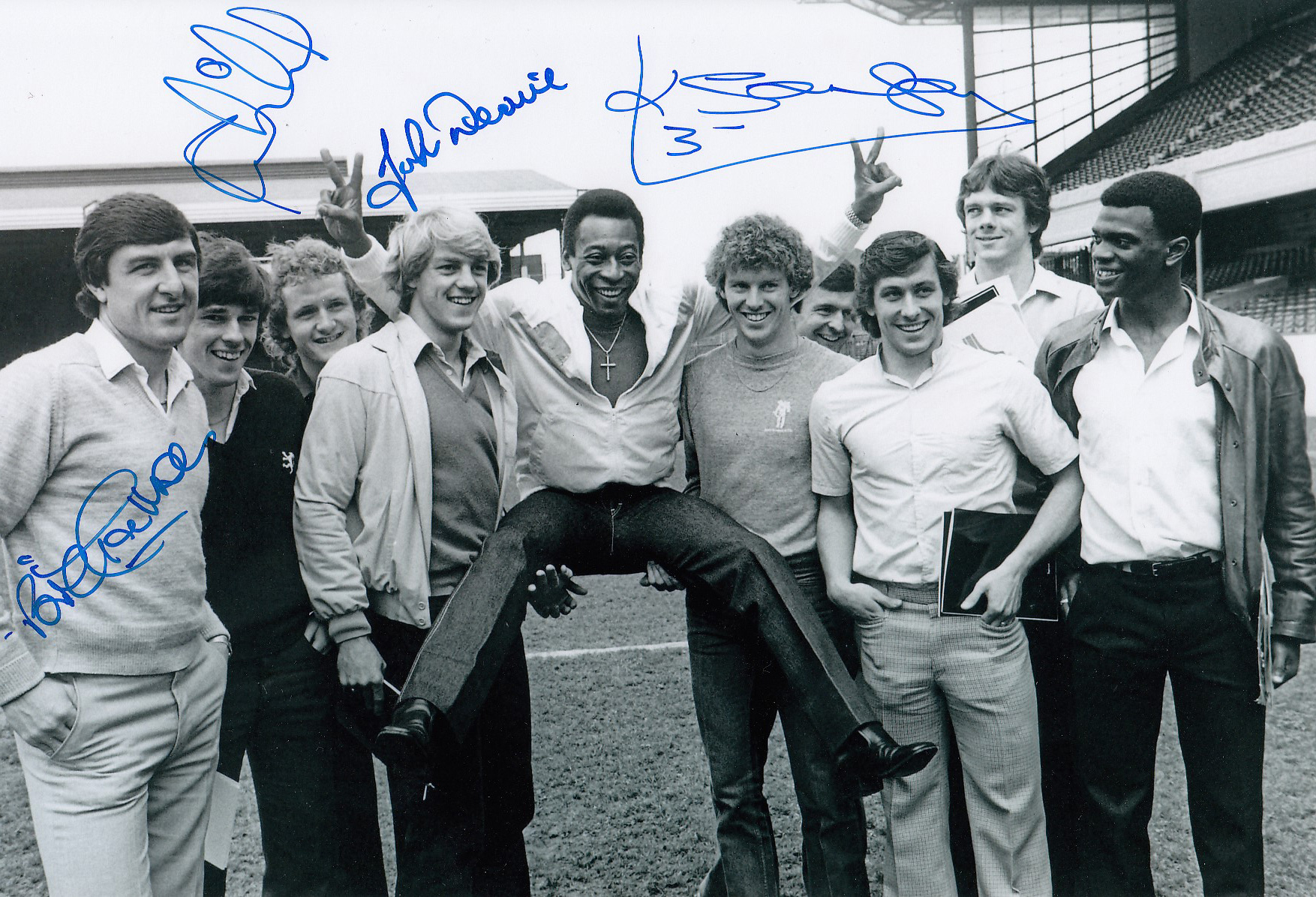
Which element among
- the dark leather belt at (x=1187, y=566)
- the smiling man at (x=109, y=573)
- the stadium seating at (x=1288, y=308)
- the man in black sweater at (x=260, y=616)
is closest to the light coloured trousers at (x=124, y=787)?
the smiling man at (x=109, y=573)

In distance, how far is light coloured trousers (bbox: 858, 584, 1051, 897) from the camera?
255cm

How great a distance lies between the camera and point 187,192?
245 inches

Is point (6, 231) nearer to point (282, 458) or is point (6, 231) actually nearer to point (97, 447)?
point (282, 458)

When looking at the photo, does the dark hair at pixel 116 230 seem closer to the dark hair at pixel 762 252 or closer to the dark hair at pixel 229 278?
the dark hair at pixel 229 278

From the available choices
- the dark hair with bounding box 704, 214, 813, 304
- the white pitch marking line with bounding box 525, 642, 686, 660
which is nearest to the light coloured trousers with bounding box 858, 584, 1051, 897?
the dark hair with bounding box 704, 214, 813, 304

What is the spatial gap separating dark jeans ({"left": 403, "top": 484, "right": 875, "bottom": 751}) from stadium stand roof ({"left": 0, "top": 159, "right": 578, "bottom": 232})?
2.85 meters

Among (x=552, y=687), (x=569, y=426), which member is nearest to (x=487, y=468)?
(x=569, y=426)

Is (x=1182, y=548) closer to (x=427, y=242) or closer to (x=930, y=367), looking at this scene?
(x=930, y=367)

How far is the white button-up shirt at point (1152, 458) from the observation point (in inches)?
99.2

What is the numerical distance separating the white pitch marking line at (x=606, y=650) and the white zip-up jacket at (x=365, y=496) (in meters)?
3.23

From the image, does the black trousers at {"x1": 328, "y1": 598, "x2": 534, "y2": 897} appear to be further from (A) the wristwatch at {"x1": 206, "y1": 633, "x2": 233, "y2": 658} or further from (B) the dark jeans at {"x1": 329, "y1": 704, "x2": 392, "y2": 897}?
(A) the wristwatch at {"x1": 206, "y1": 633, "x2": 233, "y2": 658}

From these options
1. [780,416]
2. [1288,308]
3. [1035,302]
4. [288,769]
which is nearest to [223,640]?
[288,769]
